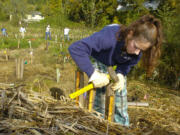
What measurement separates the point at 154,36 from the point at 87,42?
1.94 ft

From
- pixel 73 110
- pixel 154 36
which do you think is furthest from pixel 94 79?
→ pixel 154 36

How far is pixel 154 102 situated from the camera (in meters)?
3.41

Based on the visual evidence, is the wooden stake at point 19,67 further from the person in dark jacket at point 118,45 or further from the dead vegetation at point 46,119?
the person in dark jacket at point 118,45

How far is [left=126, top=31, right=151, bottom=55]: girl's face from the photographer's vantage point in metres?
1.52

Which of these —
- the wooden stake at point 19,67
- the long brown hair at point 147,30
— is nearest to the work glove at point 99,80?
the long brown hair at point 147,30

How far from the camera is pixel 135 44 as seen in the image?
61.6 inches

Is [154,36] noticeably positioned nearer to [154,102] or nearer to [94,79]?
[94,79]

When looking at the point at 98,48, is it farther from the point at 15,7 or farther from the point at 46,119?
the point at 15,7

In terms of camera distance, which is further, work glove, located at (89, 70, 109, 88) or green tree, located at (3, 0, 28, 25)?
green tree, located at (3, 0, 28, 25)

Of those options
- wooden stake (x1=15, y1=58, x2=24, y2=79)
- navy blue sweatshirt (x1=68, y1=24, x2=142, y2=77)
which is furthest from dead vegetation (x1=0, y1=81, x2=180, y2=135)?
wooden stake (x1=15, y1=58, x2=24, y2=79)

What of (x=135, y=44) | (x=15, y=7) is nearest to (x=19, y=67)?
(x=135, y=44)

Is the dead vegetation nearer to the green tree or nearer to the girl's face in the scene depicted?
the girl's face

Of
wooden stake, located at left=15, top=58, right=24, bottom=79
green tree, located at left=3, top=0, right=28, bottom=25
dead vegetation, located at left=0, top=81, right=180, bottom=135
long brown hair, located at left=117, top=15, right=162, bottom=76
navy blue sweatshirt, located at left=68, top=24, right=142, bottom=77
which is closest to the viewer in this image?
dead vegetation, located at left=0, top=81, right=180, bottom=135

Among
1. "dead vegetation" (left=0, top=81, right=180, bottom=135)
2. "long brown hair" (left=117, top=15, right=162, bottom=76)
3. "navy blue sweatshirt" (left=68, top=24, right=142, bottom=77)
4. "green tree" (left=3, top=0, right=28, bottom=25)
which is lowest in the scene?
"dead vegetation" (left=0, top=81, right=180, bottom=135)
